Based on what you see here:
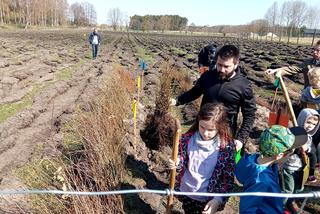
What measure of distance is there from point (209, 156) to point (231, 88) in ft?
2.58

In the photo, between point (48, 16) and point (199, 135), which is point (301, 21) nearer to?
point (48, 16)

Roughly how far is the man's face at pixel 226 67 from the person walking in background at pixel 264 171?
0.88 m

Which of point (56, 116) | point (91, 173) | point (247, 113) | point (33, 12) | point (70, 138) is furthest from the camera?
point (33, 12)

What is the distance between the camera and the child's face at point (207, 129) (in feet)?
8.13

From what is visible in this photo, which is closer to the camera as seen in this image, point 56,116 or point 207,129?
point 207,129

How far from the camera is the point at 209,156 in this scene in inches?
101

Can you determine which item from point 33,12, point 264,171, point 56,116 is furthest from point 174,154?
point 33,12

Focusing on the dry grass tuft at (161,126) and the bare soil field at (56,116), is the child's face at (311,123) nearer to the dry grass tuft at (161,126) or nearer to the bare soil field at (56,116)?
the bare soil field at (56,116)

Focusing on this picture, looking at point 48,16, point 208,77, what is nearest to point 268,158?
point 208,77

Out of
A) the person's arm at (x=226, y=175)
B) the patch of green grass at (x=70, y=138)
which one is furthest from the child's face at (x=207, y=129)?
the patch of green grass at (x=70, y=138)

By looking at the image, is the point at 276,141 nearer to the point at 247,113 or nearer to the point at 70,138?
the point at 247,113

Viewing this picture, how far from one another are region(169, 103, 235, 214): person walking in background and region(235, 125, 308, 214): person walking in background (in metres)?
0.26

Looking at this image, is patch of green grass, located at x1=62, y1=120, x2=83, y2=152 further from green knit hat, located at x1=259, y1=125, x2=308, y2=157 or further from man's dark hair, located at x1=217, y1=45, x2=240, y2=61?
green knit hat, located at x1=259, y1=125, x2=308, y2=157

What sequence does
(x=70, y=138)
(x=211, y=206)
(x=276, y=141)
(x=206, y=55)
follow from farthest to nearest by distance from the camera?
(x=206, y=55) < (x=70, y=138) < (x=211, y=206) < (x=276, y=141)
